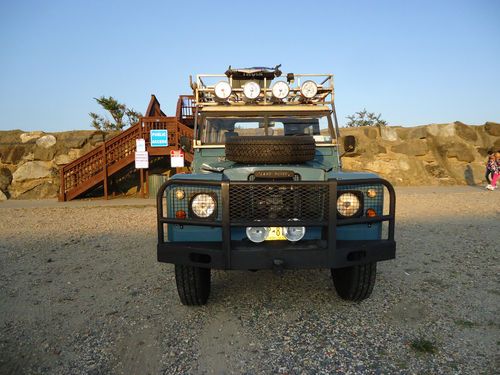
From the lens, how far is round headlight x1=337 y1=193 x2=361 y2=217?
3129mm

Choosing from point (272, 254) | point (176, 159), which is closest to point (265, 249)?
point (272, 254)

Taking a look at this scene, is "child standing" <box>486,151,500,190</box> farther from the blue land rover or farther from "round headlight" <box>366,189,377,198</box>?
"round headlight" <box>366,189,377,198</box>

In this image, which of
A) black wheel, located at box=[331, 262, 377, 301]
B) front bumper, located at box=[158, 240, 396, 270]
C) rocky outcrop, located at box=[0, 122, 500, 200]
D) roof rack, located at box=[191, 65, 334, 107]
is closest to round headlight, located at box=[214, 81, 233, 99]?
roof rack, located at box=[191, 65, 334, 107]

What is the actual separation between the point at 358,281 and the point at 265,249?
1126 mm

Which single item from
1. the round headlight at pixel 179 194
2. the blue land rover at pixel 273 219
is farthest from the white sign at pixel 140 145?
the round headlight at pixel 179 194

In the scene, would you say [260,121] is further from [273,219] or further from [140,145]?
[140,145]

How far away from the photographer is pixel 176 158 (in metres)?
11.4

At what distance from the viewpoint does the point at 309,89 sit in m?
5.08

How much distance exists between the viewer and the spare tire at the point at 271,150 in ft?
11.3

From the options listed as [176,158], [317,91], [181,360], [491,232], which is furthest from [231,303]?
[176,158]

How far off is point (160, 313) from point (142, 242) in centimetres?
325

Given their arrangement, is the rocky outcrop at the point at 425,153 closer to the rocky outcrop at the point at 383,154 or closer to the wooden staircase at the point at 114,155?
the rocky outcrop at the point at 383,154

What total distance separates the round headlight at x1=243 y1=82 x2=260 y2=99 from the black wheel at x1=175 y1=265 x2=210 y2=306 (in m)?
2.44

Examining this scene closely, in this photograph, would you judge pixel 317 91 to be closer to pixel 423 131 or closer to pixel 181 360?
pixel 181 360
